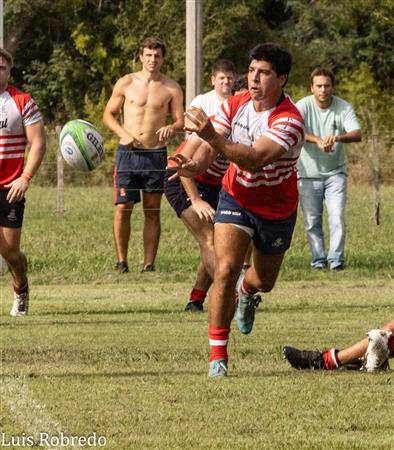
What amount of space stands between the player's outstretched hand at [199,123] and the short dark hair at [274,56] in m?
0.88

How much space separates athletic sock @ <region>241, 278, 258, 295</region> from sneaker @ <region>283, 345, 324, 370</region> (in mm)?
→ 1261

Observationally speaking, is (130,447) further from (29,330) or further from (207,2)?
(207,2)

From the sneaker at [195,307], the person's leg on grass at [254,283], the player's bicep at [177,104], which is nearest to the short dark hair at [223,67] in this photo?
the sneaker at [195,307]

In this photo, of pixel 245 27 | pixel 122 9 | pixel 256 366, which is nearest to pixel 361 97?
pixel 245 27

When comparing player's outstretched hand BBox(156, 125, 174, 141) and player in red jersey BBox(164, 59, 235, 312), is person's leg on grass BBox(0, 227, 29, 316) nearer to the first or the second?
player in red jersey BBox(164, 59, 235, 312)

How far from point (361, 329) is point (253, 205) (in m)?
2.87

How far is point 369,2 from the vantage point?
5253cm

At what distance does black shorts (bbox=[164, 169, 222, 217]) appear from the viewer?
12688 millimetres

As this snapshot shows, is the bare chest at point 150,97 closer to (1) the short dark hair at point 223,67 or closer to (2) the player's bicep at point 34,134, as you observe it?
(1) the short dark hair at point 223,67

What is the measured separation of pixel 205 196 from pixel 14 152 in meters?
1.57

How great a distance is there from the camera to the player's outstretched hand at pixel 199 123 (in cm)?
844

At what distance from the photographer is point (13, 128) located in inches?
494

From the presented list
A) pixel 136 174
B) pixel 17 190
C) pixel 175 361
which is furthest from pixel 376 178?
pixel 175 361

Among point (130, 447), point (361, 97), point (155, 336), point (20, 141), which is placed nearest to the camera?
point (130, 447)
